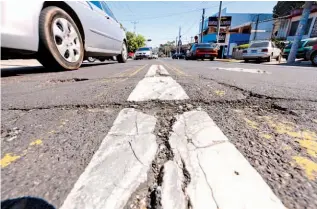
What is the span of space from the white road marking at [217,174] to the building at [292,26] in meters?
31.2

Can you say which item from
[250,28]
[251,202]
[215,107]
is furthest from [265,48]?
[250,28]

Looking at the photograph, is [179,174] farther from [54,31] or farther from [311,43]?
[311,43]

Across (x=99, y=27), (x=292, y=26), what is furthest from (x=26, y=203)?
(x=292, y=26)

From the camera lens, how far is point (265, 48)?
1167 centimetres

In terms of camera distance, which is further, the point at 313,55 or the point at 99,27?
the point at 313,55

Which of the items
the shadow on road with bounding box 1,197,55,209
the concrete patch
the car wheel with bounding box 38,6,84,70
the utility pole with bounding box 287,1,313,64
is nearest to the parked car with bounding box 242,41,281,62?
the utility pole with bounding box 287,1,313,64

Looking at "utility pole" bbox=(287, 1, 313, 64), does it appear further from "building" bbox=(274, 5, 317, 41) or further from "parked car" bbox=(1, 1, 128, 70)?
"building" bbox=(274, 5, 317, 41)

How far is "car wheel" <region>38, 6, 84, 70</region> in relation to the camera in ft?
8.78

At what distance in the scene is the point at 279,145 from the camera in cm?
77

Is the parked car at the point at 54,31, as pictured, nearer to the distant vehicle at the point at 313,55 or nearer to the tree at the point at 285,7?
the distant vehicle at the point at 313,55

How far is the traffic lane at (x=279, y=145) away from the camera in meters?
0.54

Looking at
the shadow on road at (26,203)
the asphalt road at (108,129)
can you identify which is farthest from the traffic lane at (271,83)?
the shadow on road at (26,203)

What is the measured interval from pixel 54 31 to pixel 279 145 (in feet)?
10.7

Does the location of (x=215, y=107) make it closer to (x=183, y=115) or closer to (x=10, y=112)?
(x=183, y=115)
